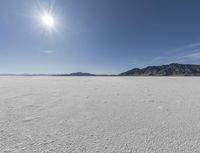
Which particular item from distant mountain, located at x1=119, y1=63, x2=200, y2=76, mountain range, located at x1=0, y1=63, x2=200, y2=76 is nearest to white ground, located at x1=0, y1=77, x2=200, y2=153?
mountain range, located at x1=0, y1=63, x2=200, y2=76

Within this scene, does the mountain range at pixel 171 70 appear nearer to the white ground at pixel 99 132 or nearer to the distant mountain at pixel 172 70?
the distant mountain at pixel 172 70

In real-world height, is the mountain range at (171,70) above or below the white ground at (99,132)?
above

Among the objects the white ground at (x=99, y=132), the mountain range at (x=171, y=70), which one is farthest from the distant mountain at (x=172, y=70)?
the white ground at (x=99, y=132)

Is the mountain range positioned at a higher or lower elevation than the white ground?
higher

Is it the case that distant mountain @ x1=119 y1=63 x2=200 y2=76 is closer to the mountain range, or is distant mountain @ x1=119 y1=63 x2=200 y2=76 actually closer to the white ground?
the mountain range

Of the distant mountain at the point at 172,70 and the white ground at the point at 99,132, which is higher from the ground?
the distant mountain at the point at 172,70

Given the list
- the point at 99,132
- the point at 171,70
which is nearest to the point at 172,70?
the point at 171,70

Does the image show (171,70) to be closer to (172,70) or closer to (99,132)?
(172,70)

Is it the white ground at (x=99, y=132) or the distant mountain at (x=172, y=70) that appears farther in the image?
Answer: the distant mountain at (x=172, y=70)

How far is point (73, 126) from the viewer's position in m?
2.75

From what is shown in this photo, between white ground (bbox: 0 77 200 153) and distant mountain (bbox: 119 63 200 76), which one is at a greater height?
distant mountain (bbox: 119 63 200 76)

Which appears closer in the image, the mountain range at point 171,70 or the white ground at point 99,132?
the white ground at point 99,132

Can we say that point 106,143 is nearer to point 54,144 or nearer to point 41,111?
point 54,144

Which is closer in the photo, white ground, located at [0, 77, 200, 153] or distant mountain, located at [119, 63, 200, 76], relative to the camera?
white ground, located at [0, 77, 200, 153]
